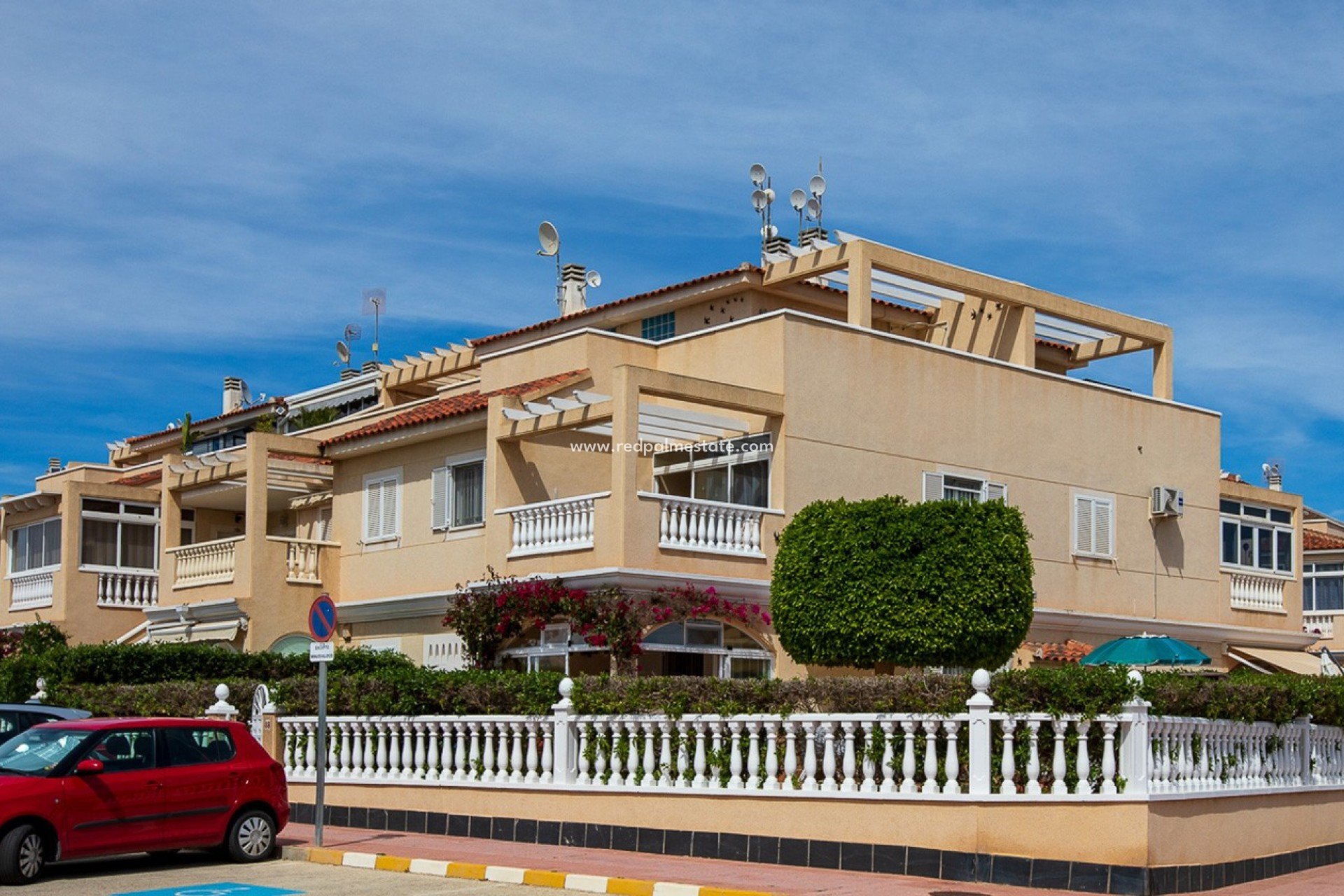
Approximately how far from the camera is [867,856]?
612 inches

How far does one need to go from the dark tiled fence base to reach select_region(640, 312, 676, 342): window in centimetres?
1434

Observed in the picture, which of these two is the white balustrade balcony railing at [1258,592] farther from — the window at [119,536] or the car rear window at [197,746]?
the car rear window at [197,746]

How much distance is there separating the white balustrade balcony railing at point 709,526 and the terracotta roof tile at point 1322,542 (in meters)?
25.8

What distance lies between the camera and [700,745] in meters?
17.2

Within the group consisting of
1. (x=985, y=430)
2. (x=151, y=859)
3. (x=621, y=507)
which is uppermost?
(x=985, y=430)

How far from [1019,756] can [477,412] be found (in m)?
13.8

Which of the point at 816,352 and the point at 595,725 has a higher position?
the point at 816,352

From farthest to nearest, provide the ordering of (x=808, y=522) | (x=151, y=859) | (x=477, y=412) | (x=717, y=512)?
(x=477, y=412) → (x=717, y=512) → (x=808, y=522) → (x=151, y=859)

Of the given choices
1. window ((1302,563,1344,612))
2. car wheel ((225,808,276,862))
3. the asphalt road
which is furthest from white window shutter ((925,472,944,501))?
window ((1302,563,1344,612))

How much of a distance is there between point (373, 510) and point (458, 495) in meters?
2.68

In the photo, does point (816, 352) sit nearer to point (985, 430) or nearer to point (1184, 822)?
point (985, 430)

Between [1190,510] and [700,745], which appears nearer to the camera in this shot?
[700,745]

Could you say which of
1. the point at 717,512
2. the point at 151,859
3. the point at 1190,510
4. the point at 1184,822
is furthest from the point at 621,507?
the point at 1190,510
